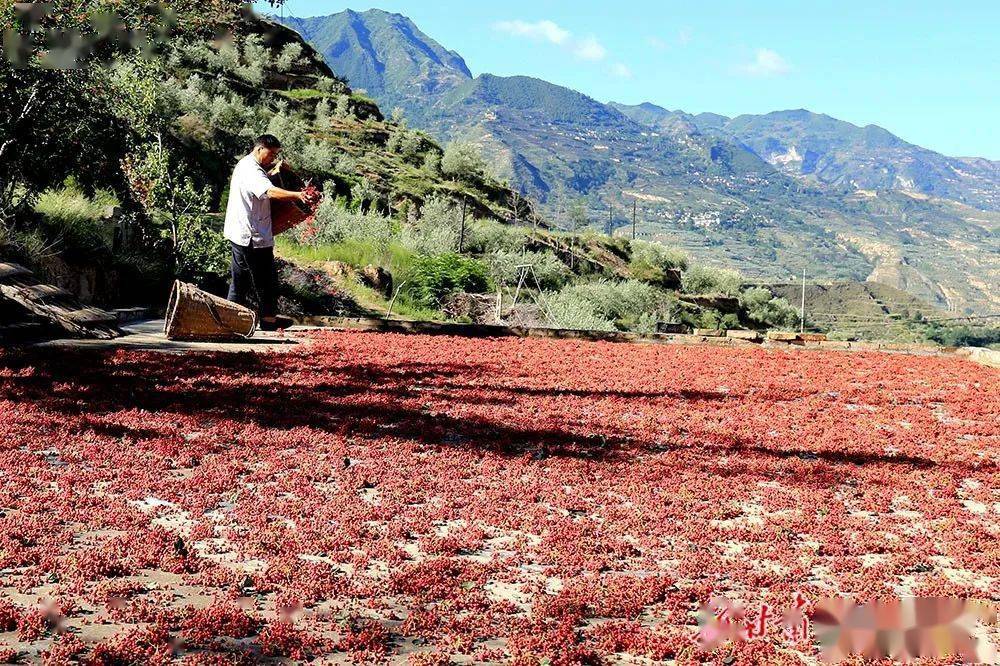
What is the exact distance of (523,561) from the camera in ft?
16.2

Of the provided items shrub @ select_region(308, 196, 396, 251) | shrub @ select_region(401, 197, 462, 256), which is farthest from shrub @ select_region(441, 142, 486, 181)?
shrub @ select_region(308, 196, 396, 251)

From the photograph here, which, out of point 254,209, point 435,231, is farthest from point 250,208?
point 435,231

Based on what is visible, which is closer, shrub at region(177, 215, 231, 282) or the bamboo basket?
the bamboo basket

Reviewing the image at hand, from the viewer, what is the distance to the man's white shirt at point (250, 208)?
11.0 m

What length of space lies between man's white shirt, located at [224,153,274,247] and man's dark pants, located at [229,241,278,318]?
0.14 meters

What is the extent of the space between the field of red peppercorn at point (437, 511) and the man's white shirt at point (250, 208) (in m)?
1.42

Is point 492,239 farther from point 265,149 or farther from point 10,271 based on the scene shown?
point 265,149

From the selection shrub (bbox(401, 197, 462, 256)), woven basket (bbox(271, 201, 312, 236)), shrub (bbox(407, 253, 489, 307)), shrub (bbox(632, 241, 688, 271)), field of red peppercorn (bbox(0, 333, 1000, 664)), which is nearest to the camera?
field of red peppercorn (bbox(0, 333, 1000, 664))

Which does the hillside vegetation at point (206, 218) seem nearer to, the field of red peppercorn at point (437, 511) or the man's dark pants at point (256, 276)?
the man's dark pants at point (256, 276)

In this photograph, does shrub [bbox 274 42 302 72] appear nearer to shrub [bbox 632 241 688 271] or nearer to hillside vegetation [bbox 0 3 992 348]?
hillside vegetation [bbox 0 3 992 348]

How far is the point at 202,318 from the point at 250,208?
227cm

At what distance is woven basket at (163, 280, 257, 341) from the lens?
41.0 ft

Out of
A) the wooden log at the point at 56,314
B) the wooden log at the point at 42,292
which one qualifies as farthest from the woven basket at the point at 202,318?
the wooden log at the point at 42,292

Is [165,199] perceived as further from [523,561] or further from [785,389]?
[523,561]
